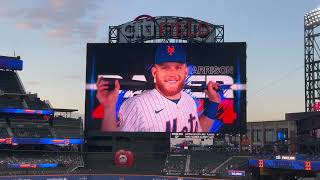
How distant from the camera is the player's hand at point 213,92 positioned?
234 feet

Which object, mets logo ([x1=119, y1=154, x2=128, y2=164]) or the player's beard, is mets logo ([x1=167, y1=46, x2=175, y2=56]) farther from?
mets logo ([x1=119, y1=154, x2=128, y2=164])

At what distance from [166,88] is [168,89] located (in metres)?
0.34

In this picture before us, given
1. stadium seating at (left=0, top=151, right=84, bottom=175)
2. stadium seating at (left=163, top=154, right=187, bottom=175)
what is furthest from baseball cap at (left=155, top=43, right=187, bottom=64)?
stadium seating at (left=0, top=151, right=84, bottom=175)

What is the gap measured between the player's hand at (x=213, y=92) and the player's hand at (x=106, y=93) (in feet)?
44.8

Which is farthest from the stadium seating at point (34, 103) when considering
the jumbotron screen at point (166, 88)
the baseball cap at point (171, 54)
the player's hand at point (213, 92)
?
the player's hand at point (213, 92)

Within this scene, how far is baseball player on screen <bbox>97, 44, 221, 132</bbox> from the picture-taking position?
71188mm

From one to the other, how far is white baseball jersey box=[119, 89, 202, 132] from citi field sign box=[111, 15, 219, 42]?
31.3 feet

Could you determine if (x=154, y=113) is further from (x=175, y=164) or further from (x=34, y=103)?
(x=34, y=103)

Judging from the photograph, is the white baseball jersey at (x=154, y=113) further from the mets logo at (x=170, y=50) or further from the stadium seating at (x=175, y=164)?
the mets logo at (x=170, y=50)

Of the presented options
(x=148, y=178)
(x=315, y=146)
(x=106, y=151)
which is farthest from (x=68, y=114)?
(x=315, y=146)

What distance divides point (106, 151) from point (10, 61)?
2740 centimetres

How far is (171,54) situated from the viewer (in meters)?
72.9

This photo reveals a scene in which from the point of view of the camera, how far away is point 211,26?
75750 millimetres

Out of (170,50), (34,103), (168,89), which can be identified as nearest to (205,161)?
(168,89)
